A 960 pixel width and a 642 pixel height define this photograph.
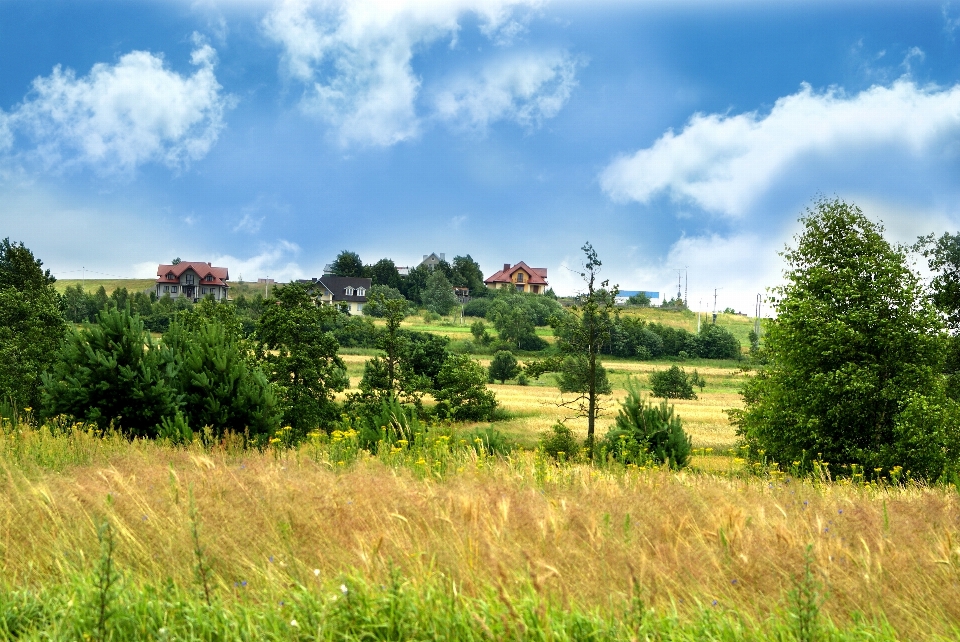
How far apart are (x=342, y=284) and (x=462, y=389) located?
81.1m

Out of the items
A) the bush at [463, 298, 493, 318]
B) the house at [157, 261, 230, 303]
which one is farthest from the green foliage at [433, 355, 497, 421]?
the house at [157, 261, 230, 303]

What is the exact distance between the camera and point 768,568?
4812mm

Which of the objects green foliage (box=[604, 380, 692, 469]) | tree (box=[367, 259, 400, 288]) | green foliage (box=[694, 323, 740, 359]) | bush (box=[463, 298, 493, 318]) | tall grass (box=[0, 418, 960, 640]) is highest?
tree (box=[367, 259, 400, 288])

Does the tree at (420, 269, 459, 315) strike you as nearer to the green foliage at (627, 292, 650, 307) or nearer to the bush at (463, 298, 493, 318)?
the bush at (463, 298, 493, 318)

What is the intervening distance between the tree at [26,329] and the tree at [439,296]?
69.6m

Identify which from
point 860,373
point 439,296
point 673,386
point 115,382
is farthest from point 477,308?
point 115,382

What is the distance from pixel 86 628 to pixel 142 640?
1.09ft

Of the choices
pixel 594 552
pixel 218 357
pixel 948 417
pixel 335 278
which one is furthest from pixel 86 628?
pixel 335 278

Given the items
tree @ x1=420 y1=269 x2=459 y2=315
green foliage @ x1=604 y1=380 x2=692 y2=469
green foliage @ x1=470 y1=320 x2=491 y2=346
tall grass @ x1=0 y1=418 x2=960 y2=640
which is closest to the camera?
tall grass @ x1=0 y1=418 x2=960 y2=640

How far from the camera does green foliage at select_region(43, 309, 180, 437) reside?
13625 millimetres

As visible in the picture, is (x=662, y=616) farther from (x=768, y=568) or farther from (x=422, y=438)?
(x=422, y=438)

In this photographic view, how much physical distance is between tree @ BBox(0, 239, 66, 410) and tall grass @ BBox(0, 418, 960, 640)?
2662 centimetres

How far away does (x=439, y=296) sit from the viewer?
10850cm

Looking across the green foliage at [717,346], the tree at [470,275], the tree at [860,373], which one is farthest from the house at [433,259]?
the tree at [860,373]
